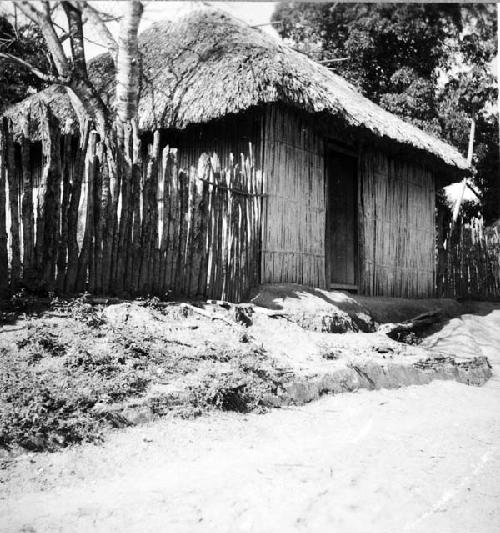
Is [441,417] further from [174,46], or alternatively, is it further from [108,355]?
[174,46]

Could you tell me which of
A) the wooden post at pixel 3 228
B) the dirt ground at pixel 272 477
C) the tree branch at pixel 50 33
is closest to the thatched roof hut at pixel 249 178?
the wooden post at pixel 3 228

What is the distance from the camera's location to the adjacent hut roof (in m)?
5.82

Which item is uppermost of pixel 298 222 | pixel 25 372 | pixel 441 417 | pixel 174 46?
pixel 174 46

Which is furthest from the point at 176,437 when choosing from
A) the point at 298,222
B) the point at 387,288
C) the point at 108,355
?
the point at 387,288

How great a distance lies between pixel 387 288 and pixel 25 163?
229 inches

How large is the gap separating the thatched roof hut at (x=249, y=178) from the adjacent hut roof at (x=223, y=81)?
0.02 meters

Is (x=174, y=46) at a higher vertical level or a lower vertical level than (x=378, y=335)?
higher

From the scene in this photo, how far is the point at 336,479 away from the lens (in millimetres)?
2191

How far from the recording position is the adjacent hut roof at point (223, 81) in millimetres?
5820

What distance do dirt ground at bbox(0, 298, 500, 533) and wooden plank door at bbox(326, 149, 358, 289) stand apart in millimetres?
5367

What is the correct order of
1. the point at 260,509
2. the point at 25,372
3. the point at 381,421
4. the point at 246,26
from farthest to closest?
1. the point at 246,26
2. the point at 381,421
3. the point at 25,372
4. the point at 260,509

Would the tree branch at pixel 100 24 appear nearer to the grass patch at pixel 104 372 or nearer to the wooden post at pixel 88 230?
the wooden post at pixel 88 230

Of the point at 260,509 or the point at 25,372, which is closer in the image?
the point at 260,509

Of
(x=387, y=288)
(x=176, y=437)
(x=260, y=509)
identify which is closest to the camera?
(x=260, y=509)
